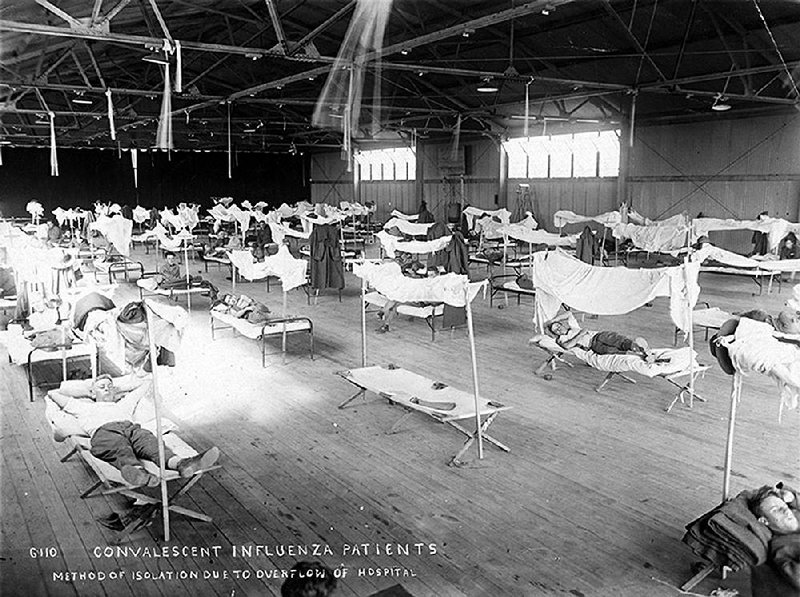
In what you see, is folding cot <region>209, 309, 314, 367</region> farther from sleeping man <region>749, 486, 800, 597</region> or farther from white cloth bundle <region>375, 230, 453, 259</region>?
sleeping man <region>749, 486, 800, 597</region>

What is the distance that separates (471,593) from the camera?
12.9 feet

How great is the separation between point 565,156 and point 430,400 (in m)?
18.2

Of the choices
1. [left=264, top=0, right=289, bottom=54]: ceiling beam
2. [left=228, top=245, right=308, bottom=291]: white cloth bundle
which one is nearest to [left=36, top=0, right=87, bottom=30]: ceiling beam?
[left=264, top=0, right=289, bottom=54]: ceiling beam

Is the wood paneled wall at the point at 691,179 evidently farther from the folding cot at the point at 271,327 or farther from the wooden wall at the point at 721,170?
the folding cot at the point at 271,327

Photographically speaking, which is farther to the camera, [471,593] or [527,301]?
[527,301]

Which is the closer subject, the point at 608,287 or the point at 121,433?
the point at 121,433

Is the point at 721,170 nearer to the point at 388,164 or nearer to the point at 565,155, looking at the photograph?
the point at 565,155

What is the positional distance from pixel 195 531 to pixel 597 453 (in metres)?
3.17

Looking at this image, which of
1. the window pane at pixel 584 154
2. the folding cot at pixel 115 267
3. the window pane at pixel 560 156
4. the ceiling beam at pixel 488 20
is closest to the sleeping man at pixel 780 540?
the ceiling beam at pixel 488 20

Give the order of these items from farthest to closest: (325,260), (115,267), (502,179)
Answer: (502,179), (115,267), (325,260)

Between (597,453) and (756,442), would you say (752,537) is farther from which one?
(756,442)

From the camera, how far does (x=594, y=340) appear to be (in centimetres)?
778

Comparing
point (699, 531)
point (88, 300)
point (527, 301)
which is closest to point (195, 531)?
point (88, 300)

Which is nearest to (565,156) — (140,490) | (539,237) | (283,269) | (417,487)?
(539,237)
